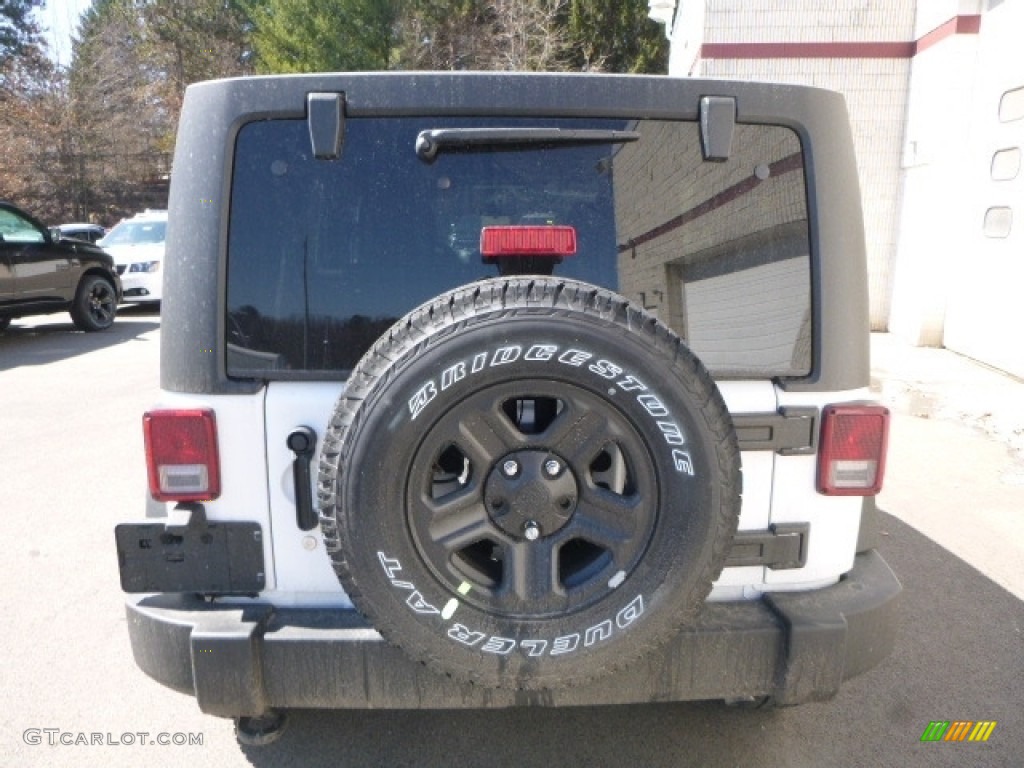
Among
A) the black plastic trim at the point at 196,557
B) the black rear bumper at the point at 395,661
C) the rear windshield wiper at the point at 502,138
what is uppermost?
the rear windshield wiper at the point at 502,138

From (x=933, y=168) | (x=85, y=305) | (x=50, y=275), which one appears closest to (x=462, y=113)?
(x=933, y=168)

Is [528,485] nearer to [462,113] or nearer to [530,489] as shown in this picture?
[530,489]

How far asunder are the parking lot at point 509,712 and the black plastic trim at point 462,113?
1344 millimetres

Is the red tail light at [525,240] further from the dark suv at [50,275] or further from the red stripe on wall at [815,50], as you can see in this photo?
the dark suv at [50,275]

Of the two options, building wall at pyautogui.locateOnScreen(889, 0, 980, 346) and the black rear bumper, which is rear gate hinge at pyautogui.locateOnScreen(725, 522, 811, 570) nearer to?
the black rear bumper

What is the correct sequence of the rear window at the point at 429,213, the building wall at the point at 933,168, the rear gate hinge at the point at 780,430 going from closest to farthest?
the rear window at the point at 429,213, the rear gate hinge at the point at 780,430, the building wall at the point at 933,168

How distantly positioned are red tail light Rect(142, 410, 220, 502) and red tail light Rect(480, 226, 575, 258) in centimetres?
87

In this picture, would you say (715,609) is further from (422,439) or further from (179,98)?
(179,98)

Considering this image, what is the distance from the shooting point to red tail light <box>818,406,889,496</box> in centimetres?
211

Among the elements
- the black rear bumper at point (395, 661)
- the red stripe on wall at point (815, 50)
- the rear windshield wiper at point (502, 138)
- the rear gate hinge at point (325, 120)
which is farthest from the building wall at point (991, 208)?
the rear gate hinge at point (325, 120)

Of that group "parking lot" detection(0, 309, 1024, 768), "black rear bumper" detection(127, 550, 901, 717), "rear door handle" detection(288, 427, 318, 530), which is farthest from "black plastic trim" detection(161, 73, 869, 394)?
"parking lot" detection(0, 309, 1024, 768)

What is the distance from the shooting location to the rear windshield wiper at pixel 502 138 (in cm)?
193

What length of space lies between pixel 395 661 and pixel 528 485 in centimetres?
62

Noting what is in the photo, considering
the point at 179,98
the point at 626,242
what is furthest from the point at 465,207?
the point at 179,98
